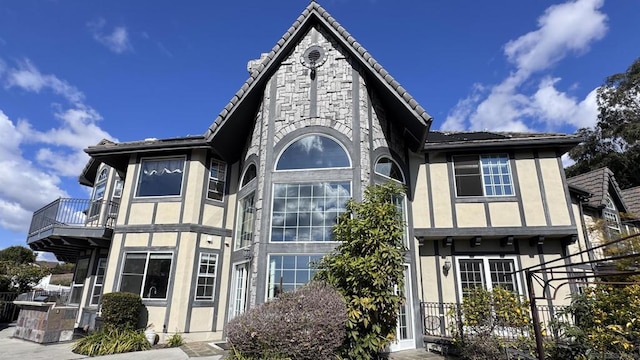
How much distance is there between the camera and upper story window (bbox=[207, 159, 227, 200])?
39.2 feet

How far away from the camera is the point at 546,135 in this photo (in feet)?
36.4

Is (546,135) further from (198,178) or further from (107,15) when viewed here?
(107,15)

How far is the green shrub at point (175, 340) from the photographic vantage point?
9664 millimetres

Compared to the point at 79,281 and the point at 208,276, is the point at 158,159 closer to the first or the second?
the point at 208,276

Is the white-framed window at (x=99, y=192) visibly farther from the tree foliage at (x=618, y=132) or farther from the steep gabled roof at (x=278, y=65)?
the tree foliage at (x=618, y=132)

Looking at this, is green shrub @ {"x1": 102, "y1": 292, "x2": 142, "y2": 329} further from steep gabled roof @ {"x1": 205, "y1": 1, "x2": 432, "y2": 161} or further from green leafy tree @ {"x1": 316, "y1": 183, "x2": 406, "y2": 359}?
green leafy tree @ {"x1": 316, "y1": 183, "x2": 406, "y2": 359}

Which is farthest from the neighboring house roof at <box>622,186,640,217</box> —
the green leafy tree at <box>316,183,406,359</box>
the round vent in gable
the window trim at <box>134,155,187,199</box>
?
the window trim at <box>134,155,187,199</box>

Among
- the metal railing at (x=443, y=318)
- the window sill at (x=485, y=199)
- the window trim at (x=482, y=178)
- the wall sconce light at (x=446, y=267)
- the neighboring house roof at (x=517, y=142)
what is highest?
the neighboring house roof at (x=517, y=142)

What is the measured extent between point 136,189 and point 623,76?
3587 centimetres

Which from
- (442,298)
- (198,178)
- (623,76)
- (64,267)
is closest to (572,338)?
(442,298)

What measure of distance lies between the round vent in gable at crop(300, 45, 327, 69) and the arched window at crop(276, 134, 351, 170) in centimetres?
257

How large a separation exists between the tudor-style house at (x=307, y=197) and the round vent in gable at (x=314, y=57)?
0.04 m

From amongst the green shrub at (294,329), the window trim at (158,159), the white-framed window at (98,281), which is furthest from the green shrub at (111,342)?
the green shrub at (294,329)

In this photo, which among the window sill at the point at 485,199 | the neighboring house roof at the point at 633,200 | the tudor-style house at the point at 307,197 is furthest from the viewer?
the neighboring house roof at the point at 633,200
